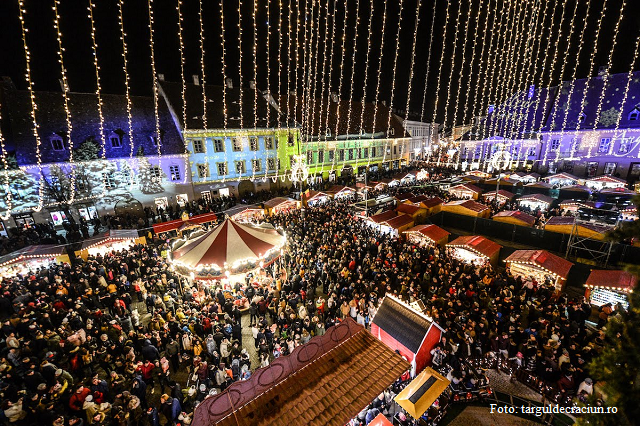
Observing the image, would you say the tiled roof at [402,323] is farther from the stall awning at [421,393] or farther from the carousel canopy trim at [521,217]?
the carousel canopy trim at [521,217]

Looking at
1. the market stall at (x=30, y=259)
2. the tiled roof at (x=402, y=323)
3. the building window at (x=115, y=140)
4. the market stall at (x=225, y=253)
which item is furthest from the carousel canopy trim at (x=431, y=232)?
the building window at (x=115, y=140)

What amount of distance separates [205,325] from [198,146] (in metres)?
18.5

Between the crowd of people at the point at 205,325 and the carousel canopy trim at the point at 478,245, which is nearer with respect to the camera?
the crowd of people at the point at 205,325

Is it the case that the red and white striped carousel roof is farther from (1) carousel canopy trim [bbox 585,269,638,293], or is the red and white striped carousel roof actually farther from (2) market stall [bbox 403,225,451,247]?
(1) carousel canopy trim [bbox 585,269,638,293]

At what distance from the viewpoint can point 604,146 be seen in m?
27.9

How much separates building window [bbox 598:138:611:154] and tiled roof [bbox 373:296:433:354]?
35241 mm

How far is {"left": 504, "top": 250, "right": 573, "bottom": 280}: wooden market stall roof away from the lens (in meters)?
11.3

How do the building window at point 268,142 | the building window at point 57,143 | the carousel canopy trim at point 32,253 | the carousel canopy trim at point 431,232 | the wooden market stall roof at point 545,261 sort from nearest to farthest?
1. the wooden market stall roof at point 545,261
2. the carousel canopy trim at point 32,253
3. the carousel canopy trim at point 431,232
4. the building window at point 57,143
5. the building window at point 268,142

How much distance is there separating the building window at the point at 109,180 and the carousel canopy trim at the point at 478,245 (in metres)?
23.9

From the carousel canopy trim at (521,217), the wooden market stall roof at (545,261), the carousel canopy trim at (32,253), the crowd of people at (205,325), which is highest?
the carousel canopy trim at (521,217)

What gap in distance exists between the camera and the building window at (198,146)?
75.3 feet

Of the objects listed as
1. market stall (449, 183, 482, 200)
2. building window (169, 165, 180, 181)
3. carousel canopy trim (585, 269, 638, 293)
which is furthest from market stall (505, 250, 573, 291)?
building window (169, 165, 180, 181)

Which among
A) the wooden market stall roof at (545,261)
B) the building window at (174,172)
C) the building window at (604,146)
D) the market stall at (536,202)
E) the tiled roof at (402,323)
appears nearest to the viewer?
the tiled roof at (402,323)

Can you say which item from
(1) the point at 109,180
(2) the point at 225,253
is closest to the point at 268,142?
(1) the point at 109,180
